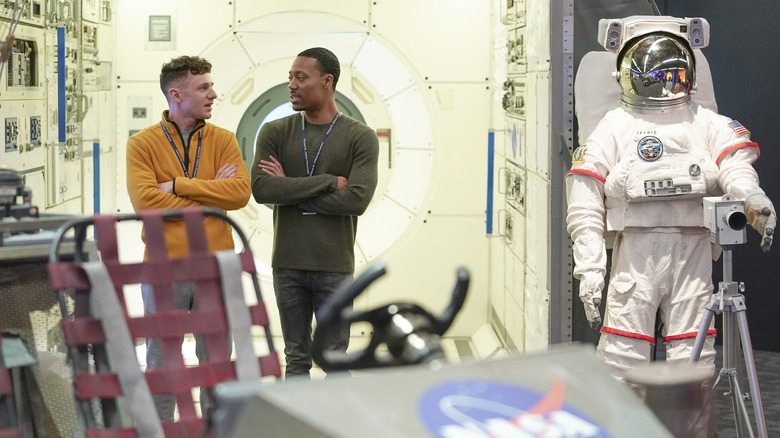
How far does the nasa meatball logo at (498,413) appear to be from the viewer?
4.46ft

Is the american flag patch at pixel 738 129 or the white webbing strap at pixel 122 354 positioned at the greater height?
the american flag patch at pixel 738 129

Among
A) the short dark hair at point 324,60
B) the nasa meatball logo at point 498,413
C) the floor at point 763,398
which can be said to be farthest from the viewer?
the floor at point 763,398

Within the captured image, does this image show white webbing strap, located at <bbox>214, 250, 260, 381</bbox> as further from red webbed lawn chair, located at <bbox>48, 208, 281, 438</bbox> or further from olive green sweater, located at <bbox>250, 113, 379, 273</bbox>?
olive green sweater, located at <bbox>250, 113, 379, 273</bbox>

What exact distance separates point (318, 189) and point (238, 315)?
142 cm

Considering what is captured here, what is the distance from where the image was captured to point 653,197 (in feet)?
11.9

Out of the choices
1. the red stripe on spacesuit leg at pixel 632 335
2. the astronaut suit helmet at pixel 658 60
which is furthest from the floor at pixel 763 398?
the astronaut suit helmet at pixel 658 60

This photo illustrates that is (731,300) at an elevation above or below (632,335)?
above

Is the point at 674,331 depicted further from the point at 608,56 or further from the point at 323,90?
the point at 323,90

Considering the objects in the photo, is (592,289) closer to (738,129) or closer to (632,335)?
(632,335)

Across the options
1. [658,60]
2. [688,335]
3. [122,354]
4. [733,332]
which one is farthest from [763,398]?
[122,354]

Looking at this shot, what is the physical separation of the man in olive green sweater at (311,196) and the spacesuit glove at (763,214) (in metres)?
1.46

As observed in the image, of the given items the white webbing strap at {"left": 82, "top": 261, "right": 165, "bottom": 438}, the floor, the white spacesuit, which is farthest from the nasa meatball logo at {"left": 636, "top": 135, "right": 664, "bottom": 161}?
the white webbing strap at {"left": 82, "top": 261, "right": 165, "bottom": 438}

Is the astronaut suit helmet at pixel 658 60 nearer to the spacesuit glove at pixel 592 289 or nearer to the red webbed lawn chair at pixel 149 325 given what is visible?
the spacesuit glove at pixel 592 289

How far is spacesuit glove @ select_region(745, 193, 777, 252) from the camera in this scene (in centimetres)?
346
